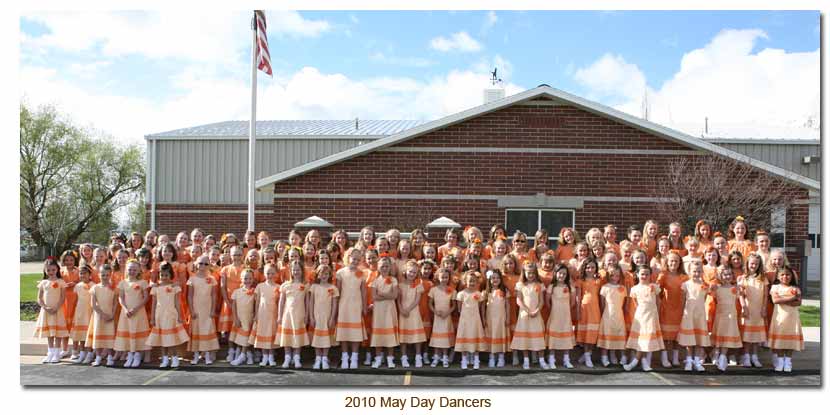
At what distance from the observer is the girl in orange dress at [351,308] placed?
746 centimetres

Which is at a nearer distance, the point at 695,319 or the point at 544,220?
the point at 695,319

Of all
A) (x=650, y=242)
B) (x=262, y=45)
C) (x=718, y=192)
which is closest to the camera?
(x=650, y=242)

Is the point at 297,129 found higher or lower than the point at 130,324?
higher

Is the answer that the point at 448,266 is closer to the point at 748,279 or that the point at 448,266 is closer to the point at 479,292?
the point at 479,292

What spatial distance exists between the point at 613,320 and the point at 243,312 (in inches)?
169

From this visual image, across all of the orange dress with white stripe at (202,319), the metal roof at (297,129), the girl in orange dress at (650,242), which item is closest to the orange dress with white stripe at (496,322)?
the girl in orange dress at (650,242)

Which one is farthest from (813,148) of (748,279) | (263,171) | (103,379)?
(103,379)

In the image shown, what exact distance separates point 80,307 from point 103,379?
3.83 feet

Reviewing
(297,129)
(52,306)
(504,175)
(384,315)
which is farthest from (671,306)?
(297,129)

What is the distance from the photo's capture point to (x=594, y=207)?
13.1 meters

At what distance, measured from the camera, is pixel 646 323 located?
7262 mm

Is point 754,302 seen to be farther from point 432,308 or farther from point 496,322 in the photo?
point 432,308

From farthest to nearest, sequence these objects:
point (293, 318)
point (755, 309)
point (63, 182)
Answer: point (63, 182) → point (755, 309) → point (293, 318)

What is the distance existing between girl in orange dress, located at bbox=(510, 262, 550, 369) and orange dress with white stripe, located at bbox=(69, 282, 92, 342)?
5.09m
